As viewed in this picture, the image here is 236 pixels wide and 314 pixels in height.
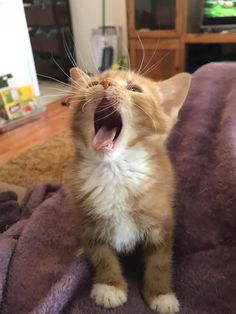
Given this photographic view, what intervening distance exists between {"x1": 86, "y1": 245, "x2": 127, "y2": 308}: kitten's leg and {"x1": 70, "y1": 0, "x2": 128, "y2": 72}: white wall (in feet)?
9.34

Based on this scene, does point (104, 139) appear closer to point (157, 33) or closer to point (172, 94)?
point (172, 94)

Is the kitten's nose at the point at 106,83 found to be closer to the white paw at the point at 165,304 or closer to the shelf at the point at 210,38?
the white paw at the point at 165,304

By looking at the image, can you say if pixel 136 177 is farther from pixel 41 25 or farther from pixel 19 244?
pixel 41 25

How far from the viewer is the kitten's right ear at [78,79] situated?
909mm

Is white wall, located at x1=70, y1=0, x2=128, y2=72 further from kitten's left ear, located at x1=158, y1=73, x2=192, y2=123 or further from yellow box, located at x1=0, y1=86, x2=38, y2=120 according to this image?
kitten's left ear, located at x1=158, y1=73, x2=192, y2=123

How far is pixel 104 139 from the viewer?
80 centimetres

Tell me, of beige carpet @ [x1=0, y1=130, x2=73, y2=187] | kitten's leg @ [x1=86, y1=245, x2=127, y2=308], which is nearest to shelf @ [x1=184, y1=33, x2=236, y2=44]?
beige carpet @ [x1=0, y1=130, x2=73, y2=187]

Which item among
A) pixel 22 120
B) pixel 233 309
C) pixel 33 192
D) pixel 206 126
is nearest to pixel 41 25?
pixel 22 120

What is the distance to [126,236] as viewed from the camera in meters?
0.80

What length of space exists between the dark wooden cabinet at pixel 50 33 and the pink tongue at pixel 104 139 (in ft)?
9.73

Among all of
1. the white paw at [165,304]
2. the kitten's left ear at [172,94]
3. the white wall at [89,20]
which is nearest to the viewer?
the white paw at [165,304]

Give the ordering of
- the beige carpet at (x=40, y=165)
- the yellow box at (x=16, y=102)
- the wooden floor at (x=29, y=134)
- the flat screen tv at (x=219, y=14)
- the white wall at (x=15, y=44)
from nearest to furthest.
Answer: the beige carpet at (x=40, y=165), the wooden floor at (x=29, y=134), the yellow box at (x=16, y=102), the white wall at (x=15, y=44), the flat screen tv at (x=219, y=14)

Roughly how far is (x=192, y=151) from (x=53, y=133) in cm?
165

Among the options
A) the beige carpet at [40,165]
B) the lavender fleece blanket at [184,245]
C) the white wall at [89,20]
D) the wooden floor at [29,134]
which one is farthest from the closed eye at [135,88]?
the white wall at [89,20]
